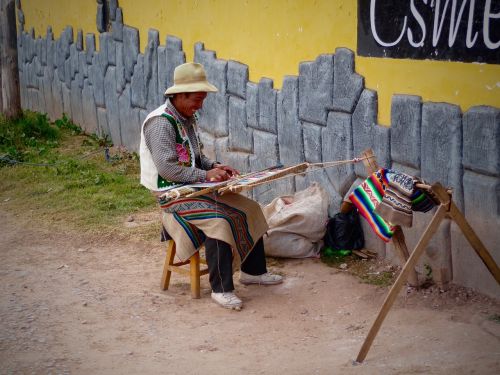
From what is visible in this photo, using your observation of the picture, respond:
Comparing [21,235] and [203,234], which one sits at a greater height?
[203,234]

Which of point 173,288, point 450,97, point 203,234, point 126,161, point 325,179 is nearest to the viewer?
point 450,97

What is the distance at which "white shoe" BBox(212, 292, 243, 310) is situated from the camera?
5152 millimetres

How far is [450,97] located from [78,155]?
6395mm

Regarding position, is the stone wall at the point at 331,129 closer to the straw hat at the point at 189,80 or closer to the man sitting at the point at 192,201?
the man sitting at the point at 192,201

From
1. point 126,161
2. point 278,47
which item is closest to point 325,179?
point 278,47

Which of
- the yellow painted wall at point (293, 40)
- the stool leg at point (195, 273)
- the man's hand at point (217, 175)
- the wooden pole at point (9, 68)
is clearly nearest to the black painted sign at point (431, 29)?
the yellow painted wall at point (293, 40)

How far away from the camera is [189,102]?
17.4ft

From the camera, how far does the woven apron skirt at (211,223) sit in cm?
514

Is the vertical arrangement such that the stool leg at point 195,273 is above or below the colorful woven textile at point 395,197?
below

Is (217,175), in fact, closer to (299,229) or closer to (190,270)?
(190,270)

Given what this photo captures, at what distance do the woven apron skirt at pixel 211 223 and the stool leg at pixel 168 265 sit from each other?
0.60ft

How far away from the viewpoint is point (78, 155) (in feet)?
33.6

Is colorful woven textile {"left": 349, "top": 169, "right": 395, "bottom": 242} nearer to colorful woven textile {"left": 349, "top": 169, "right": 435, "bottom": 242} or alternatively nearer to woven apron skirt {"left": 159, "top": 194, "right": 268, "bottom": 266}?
colorful woven textile {"left": 349, "top": 169, "right": 435, "bottom": 242}

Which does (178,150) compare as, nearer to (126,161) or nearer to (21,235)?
(21,235)
